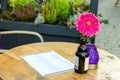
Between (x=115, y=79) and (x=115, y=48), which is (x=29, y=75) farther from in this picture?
(x=115, y=48)

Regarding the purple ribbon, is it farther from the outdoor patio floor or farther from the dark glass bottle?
the outdoor patio floor

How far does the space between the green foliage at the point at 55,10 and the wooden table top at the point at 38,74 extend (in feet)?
4.02

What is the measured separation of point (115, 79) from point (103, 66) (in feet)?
0.71

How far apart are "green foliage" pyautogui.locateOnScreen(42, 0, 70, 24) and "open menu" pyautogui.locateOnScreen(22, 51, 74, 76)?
4.37 feet

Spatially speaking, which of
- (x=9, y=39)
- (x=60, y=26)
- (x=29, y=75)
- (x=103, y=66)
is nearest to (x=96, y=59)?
(x=103, y=66)

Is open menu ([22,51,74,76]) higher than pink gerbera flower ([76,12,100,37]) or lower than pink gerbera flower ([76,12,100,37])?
lower

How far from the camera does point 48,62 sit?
6.66ft

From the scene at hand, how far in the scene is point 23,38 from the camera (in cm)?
345

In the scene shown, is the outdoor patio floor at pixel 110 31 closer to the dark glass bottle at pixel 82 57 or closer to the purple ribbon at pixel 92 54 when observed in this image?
the purple ribbon at pixel 92 54

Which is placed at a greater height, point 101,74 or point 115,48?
point 101,74

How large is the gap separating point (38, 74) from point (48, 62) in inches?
8.3

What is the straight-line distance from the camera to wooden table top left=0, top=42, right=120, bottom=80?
1.81 m

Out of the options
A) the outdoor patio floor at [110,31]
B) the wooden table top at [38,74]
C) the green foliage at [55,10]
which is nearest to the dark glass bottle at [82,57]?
the wooden table top at [38,74]

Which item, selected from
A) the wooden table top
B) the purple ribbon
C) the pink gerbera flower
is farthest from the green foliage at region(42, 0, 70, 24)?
the pink gerbera flower
